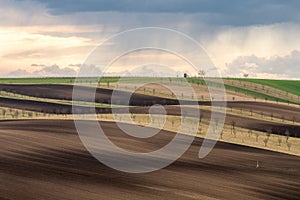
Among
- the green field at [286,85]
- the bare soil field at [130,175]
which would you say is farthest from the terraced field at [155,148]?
the green field at [286,85]

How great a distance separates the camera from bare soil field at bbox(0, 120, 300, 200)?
28562mm

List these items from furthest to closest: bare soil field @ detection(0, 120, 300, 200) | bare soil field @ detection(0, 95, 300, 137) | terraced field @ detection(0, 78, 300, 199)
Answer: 1. bare soil field @ detection(0, 95, 300, 137)
2. terraced field @ detection(0, 78, 300, 199)
3. bare soil field @ detection(0, 120, 300, 200)

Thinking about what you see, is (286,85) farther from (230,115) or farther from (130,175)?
(130,175)

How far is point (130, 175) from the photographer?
34344 millimetres

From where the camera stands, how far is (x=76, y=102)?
3720 inches

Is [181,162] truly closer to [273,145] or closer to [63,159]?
[63,159]

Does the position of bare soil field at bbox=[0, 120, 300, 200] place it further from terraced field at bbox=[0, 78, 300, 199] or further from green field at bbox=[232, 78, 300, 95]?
green field at bbox=[232, 78, 300, 95]

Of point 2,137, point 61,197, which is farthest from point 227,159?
point 61,197

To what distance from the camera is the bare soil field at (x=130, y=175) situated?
28562mm

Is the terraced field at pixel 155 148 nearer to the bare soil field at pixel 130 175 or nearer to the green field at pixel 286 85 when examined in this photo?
the bare soil field at pixel 130 175

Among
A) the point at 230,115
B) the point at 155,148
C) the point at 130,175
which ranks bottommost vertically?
the point at 130,175

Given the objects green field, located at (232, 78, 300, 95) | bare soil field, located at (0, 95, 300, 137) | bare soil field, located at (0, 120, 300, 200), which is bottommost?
bare soil field, located at (0, 120, 300, 200)

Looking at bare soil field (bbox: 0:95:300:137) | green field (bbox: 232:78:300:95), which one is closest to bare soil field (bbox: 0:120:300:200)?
bare soil field (bbox: 0:95:300:137)

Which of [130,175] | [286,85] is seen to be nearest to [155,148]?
[130,175]
